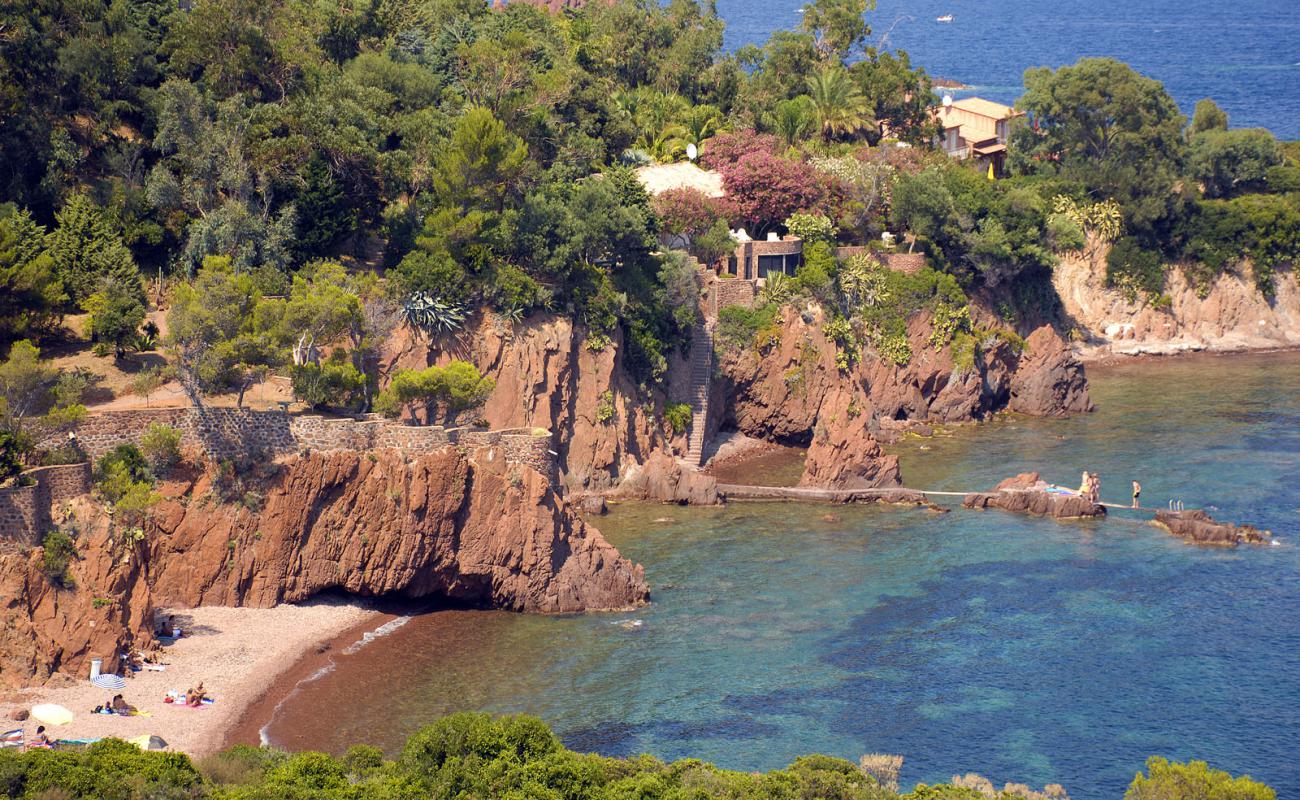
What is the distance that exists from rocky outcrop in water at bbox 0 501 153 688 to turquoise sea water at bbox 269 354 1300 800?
16.9ft

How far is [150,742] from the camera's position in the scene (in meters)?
44.2

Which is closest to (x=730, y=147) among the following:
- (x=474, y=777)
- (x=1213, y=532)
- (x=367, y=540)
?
(x=1213, y=532)

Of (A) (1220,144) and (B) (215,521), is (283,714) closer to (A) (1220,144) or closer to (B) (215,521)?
(B) (215,521)

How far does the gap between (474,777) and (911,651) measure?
60.6 ft

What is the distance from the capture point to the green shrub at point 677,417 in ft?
237

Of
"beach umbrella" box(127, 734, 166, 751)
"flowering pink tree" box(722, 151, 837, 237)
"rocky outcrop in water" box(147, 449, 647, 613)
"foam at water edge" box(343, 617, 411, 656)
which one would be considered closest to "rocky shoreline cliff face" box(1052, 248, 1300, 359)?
"flowering pink tree" box(722, 151, 837, 237)

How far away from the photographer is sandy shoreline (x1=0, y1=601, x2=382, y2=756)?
45.4 m

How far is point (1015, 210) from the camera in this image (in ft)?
284

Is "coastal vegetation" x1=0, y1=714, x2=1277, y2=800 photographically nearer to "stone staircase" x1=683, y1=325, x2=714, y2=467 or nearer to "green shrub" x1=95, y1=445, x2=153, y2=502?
"green shrub" x1=95, y1=445, x2=153, y2=502

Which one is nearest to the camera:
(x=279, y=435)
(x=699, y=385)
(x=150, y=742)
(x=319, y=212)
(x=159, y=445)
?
(x=150, y=742)

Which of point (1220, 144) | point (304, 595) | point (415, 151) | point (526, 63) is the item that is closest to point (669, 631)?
point (304, 595)

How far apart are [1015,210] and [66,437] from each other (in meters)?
50.7

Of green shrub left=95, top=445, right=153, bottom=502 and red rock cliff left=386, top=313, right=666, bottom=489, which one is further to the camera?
red rock cliff left=386, top=313, right=666, bottom=489

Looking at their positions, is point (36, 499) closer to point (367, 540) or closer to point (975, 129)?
point (367, 540)
